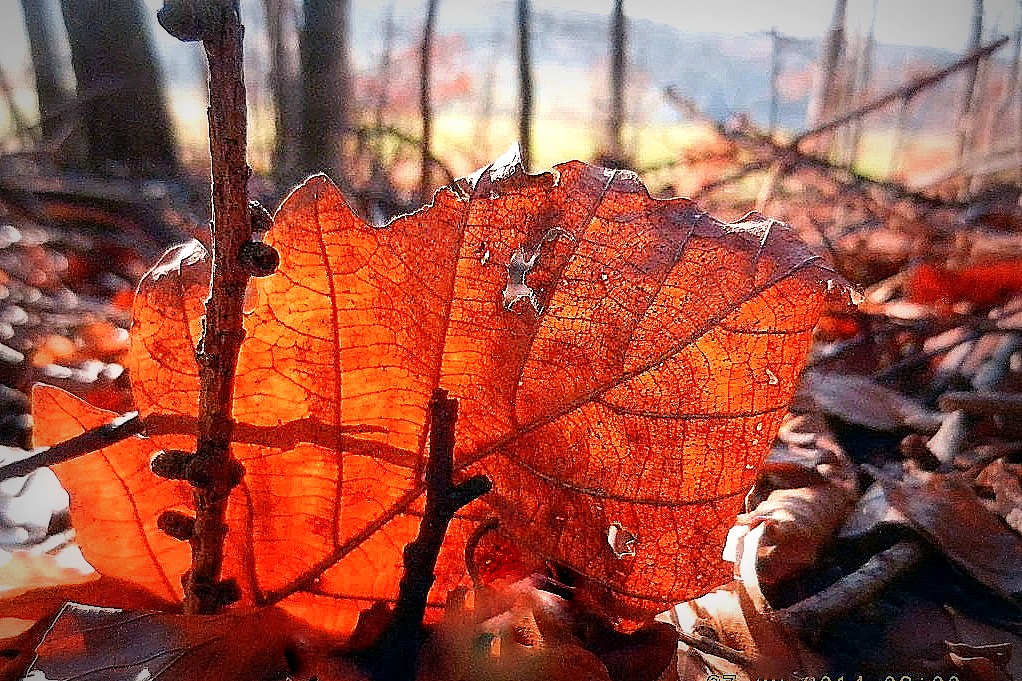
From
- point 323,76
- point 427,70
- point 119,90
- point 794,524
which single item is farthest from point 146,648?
point 427,70

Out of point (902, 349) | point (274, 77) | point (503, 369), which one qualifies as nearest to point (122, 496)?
point (503, 369)

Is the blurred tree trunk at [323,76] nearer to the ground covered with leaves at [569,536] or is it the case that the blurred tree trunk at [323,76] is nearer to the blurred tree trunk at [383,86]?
the blurred tree trunk at [383,86]

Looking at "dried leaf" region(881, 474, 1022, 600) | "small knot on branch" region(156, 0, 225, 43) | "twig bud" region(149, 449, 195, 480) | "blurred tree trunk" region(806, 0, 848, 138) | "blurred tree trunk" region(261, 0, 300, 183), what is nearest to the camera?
"small knot on branch" region(156, 0, 225, 43)

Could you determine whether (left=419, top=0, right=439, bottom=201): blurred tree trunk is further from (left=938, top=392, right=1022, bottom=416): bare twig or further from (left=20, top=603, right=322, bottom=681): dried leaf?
(left=20, top=603, right=322, bottom=681): dried leaf

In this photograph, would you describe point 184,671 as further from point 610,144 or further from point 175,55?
point 610,144

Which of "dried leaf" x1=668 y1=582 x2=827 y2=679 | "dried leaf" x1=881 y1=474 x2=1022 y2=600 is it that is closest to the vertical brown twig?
"dried leaf" x1=668 y1=582 x2=827 y2=679
